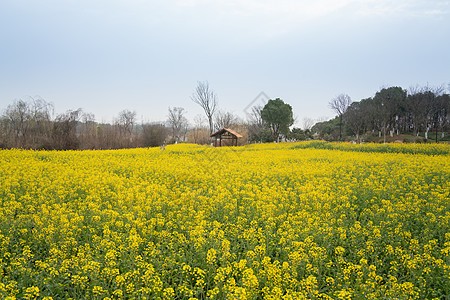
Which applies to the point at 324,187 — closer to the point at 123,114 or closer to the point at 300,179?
the point at 300,179

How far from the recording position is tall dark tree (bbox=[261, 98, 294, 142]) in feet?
169

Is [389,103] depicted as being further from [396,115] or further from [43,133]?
[43,133]

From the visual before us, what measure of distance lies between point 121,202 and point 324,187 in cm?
662

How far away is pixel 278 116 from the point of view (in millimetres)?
51625

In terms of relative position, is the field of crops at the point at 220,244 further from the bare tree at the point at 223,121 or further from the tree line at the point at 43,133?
the bare tree at the point at 223,121

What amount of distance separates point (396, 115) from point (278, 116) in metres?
26.1

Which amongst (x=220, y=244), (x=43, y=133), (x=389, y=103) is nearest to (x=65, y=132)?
(x=43, y=133)

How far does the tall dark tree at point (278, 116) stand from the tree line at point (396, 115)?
11.0m

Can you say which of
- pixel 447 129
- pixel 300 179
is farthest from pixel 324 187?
pixel 447 129

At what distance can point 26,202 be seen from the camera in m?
7.21

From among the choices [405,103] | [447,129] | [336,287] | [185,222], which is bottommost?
[336,287]

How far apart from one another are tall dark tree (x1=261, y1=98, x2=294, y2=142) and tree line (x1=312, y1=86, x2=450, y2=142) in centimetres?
1100

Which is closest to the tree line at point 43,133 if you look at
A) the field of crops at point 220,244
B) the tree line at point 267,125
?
the tree line at point 267,125

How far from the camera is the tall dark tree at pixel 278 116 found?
2032 inches
